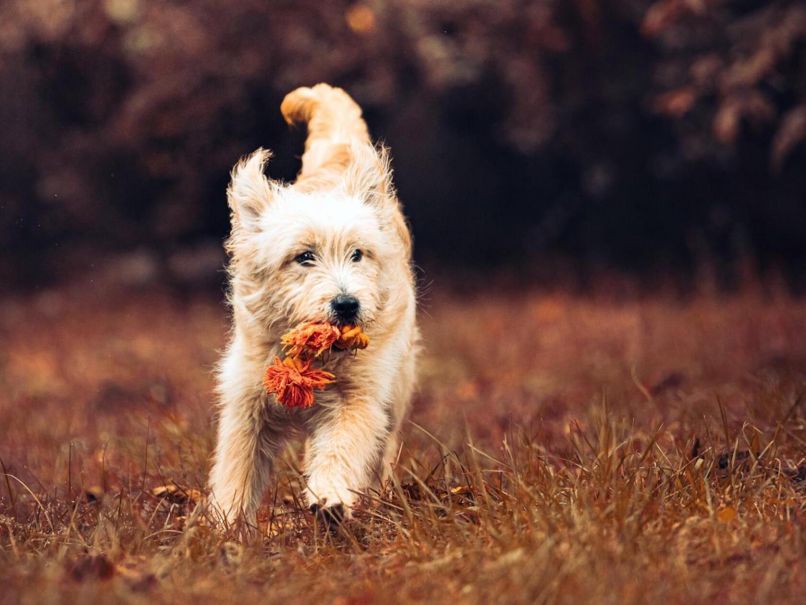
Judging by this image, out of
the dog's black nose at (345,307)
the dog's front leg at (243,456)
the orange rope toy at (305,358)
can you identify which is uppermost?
the dog's black nose at (345,307)

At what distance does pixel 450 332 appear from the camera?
9.27 m

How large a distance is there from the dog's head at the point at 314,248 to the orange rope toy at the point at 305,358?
7 centimetres

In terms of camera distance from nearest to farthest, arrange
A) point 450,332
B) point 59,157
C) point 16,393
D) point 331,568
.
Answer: point 331,568 → point 16,393 → point 450,332 → point 59,157

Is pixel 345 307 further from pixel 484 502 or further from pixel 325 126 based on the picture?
pixel 325 126

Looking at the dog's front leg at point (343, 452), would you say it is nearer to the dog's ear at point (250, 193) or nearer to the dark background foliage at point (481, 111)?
the dog's ear at point (250, 193)

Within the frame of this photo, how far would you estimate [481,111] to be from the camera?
1184cm

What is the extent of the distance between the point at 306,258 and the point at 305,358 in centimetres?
41

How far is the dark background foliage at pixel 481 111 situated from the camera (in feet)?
33.2

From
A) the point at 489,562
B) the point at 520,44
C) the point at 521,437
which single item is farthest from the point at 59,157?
the point at 489,562

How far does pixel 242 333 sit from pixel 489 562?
161cm

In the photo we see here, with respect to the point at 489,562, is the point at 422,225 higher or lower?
lower

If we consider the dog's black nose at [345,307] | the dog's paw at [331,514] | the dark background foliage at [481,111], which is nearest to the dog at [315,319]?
the dog's black nose at [345,307]

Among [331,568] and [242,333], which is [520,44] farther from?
[331,568]

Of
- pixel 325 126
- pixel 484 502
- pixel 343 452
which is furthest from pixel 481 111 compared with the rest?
pixel 484 502
